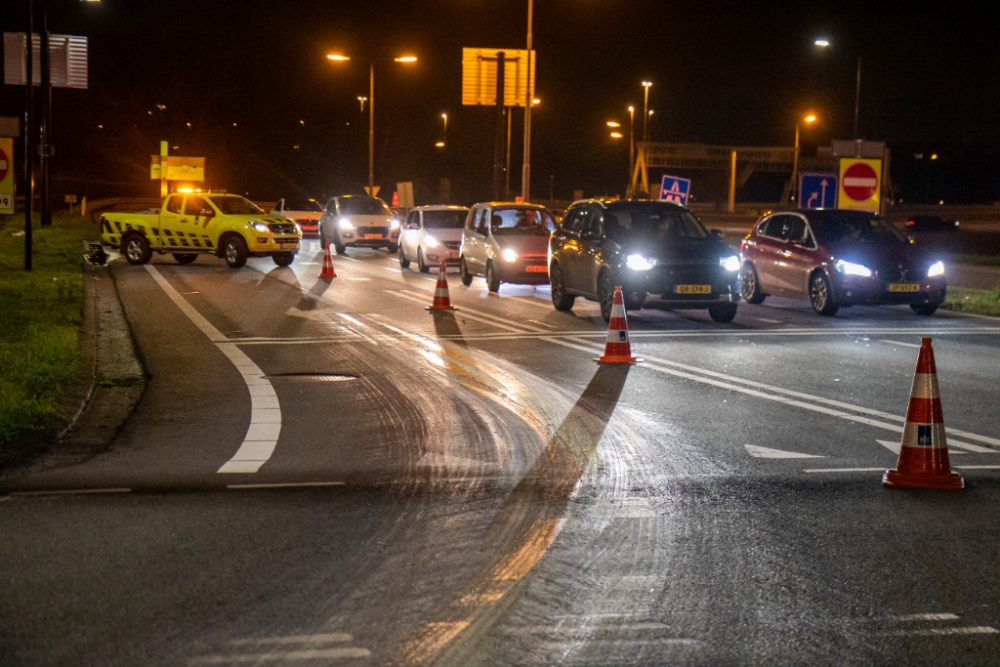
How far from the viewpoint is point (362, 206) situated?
42219 mm

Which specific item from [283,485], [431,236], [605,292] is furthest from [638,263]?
[431,236]

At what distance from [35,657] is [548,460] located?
4.34 meters

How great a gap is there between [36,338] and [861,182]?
18701 mm

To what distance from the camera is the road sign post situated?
2816cm

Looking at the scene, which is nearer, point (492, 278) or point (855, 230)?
point (855, 230)

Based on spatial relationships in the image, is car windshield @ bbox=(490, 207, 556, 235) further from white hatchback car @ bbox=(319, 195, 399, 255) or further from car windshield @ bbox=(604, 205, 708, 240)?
white hatchback car @ bbox=(319, 195, 399, 255)

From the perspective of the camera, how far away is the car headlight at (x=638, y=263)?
18.8 metres

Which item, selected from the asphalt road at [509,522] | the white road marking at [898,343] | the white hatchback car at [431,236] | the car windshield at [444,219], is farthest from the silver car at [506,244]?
the asphalt road at [509,522]

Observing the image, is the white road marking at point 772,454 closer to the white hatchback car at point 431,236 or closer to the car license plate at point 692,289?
the car license plate at point 692,289

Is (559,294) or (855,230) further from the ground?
(855,230)

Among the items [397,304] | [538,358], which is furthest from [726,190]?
[538,358]

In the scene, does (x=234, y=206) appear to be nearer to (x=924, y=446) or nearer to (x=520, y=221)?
(x=520, y=221)

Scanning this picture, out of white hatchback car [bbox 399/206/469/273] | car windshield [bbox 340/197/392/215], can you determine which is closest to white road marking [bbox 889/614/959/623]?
white hatchback car [bbox 399/206/469/273]

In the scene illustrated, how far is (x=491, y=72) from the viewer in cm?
4200
